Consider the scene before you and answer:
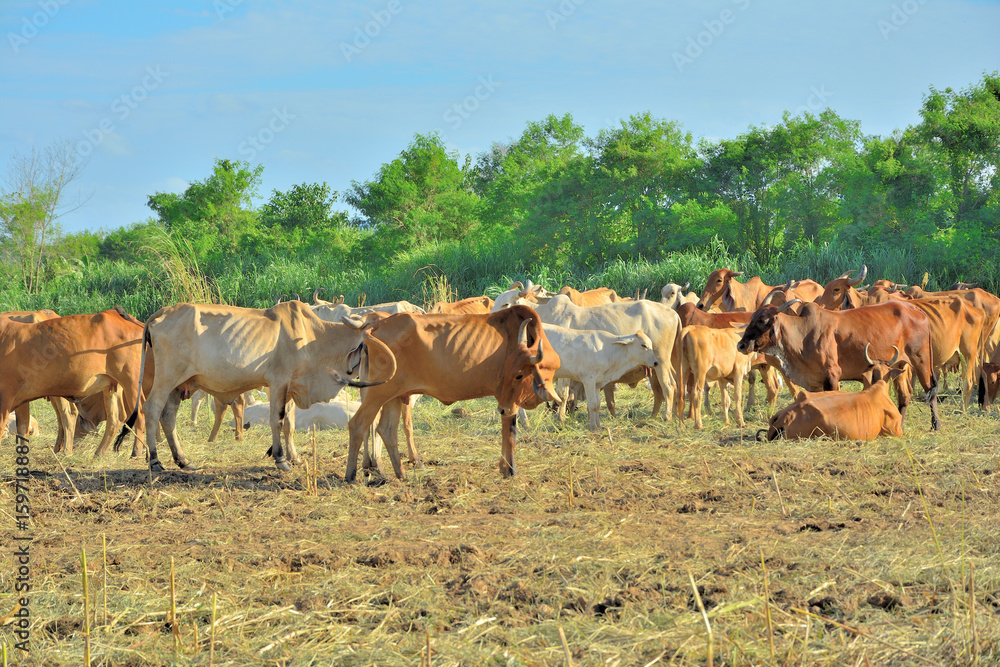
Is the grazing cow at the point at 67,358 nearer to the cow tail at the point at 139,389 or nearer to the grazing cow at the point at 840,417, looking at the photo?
the cow tail at the point at 139,389

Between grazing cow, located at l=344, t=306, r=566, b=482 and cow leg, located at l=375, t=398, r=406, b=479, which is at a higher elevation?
grazing cow, located at l=344, t=306, r=566, b=482

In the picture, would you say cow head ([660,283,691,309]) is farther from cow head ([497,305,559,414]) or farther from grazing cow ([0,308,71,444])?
grazing cow ([0,308,71,444])

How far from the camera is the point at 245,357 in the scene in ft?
29.0

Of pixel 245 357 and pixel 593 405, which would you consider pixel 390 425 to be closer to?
pixel 245 357

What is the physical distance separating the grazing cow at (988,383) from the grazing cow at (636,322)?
3947 mm

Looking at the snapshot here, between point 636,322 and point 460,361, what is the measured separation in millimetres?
4906

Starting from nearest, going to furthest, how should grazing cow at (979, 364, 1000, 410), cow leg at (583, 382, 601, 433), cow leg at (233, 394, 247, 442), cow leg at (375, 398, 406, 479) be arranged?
cow leg at (375, 398, 406, 479), cow leg at (583, 382, 601, 433), cow leg at (233, 394, 247, 442), grazing cow at (979, 364, 1000, 410)

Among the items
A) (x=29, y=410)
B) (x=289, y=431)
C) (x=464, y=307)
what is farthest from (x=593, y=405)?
(x=29, y=410)

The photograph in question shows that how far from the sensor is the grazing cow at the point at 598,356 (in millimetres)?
11352

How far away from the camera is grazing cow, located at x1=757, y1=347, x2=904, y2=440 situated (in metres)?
9.30

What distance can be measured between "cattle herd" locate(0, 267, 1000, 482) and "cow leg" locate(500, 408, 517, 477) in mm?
19

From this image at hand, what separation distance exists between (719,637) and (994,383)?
375 inches

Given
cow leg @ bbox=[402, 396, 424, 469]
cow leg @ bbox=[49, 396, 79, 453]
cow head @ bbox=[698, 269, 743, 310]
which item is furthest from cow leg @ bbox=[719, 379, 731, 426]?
cow leg @ bbox=[49, 396, 79, 453]

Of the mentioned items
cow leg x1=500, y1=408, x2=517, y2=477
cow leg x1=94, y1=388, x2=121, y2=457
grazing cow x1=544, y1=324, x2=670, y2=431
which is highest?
grazing cow x1=544, y1=324, x2=670, y2=431
